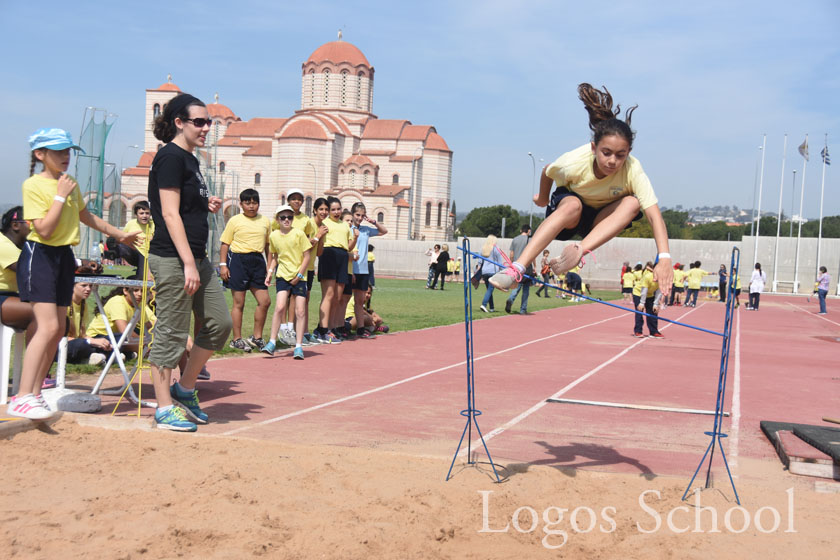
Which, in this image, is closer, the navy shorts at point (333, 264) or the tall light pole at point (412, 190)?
the navy shorts at point (333, 264)

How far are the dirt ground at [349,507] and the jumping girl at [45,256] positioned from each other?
0.41 m

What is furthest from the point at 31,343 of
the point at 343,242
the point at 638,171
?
the point at 343,242

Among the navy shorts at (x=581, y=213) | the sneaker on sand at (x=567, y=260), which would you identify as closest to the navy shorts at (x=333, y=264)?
the navy shorts at (x=581, y=213)

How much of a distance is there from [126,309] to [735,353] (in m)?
10.1

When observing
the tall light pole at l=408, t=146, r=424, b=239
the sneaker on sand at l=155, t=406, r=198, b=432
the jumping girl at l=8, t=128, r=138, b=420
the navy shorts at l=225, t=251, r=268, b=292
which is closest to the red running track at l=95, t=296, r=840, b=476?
the sneaker on sand at l=155, t=406, r=198, b=432

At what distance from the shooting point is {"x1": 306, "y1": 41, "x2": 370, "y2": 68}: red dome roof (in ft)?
296

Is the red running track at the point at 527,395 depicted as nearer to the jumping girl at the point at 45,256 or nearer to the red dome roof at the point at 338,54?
Result: the jumping girl at the point at 45,256

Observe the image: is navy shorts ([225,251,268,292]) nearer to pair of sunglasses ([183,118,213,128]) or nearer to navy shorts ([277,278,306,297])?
navy shorts ([277,278,306,297])

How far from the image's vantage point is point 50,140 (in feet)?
18.1

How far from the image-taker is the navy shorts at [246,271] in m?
9.94

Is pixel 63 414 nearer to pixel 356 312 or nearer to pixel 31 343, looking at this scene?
pixel 31 343

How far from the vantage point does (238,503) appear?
4.08 meters

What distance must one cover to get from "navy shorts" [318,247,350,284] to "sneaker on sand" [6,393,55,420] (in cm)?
614

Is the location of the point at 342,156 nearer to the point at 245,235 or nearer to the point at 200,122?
the point at 245,235
